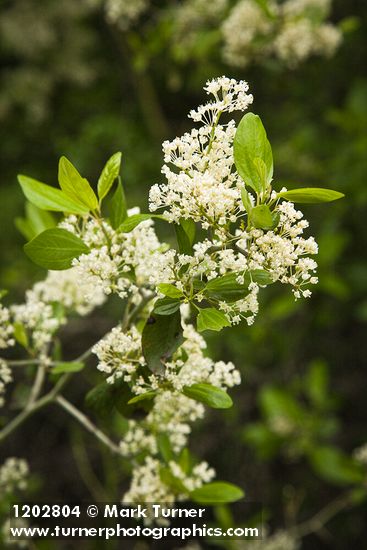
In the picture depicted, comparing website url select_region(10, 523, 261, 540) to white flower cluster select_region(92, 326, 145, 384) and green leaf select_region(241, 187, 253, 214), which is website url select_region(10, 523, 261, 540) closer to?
white flower cluster select_region(92, 326, 145, 384)

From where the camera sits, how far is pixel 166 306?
2.56 ft

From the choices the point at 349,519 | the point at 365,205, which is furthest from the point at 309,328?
the point at 349,519

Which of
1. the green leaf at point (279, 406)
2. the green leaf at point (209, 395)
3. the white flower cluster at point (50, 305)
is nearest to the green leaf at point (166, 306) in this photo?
the green leaf at point (209, 395)

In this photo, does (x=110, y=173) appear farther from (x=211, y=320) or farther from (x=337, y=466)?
(x=337, y=466)

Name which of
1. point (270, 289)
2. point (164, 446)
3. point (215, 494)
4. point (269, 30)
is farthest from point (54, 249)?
point (270, 289)

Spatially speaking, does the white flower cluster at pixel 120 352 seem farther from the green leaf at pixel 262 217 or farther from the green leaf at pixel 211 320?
the green leaf at pixel 262 217

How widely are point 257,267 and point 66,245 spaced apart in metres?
0.31

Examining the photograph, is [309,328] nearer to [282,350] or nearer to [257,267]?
[282,350]

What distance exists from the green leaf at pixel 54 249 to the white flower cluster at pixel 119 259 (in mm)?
27

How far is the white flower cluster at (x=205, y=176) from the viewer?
724 millimetres

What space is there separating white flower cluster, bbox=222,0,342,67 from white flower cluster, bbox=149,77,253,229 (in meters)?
1.36

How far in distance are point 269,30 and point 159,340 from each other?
64.4 inches

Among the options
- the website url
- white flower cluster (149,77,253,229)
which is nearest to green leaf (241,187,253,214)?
white flower cluster (149,77,253,229)

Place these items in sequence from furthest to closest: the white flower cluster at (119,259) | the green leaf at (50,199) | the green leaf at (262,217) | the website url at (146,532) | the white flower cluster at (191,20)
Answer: the white flower cluster at (191,20), the website url at (146,532), the green leaf at (50,199), the white flower cluster at (119,259), the green leaf at (262,217)
